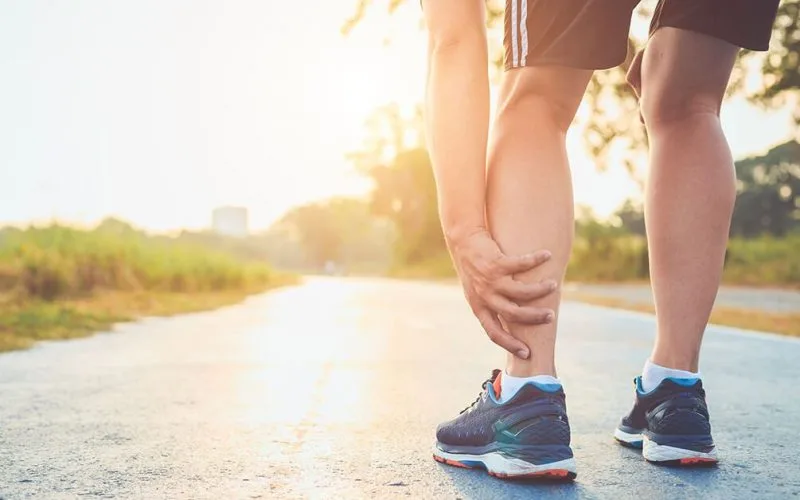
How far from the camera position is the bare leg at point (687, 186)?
1.67 m

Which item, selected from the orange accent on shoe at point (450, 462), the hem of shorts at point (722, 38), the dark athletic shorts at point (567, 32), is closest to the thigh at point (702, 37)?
the hem of shorts at point (722, 38)

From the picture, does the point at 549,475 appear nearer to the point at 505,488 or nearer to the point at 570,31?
the point at 505,488

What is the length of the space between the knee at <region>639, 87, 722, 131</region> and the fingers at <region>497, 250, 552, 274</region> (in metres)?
0.56

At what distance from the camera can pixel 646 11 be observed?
6.06 m

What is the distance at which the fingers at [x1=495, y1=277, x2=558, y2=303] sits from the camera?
4.60 feet

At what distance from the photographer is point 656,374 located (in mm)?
Result: 1670

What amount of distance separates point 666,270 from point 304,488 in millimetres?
916

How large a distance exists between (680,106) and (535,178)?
0.46 m

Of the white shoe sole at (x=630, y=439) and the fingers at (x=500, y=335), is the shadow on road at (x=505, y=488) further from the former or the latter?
the white shoe sole at (x=630, y=439)

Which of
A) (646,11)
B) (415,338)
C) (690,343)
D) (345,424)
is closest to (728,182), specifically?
(690,343)

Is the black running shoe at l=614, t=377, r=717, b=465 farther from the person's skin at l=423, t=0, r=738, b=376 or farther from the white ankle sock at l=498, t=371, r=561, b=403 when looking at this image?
the white ankle sock at l=498, t=371, r=561, b=403

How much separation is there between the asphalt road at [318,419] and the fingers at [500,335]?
236mm

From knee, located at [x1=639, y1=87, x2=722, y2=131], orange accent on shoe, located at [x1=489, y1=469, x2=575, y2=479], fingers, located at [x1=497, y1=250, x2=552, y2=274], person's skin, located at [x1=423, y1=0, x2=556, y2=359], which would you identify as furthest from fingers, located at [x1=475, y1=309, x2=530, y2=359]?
knee, located at [x1=639, y1=87, x2=722, y2=131]

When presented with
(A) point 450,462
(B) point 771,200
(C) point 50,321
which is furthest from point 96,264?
(B) point 771,200
